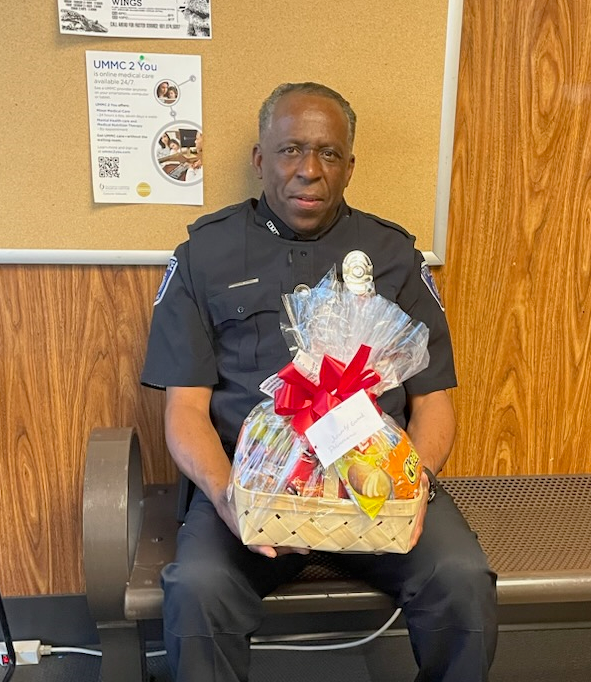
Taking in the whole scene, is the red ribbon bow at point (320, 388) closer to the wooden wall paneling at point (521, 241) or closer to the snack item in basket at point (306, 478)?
the snack item in basket at point (306, 478)

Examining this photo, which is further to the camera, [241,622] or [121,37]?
[121,37]

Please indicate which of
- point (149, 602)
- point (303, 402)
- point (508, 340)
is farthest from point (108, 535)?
point (508, 340)

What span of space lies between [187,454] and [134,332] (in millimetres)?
465

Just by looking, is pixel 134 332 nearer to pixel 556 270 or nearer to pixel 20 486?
pixel 20 486

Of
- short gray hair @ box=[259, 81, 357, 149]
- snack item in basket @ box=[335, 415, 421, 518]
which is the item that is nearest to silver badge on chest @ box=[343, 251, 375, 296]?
short gray hair @ box=[259, 81, 357, 149]

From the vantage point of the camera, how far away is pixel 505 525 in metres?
1.50

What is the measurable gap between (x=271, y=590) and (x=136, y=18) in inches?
49.8

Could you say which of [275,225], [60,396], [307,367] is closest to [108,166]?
[275,225]

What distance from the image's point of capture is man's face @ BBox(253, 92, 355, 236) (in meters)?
1.36

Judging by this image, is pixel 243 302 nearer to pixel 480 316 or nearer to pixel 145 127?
pixel 145 127

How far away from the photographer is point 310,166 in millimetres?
1362

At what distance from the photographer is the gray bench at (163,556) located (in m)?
1.26

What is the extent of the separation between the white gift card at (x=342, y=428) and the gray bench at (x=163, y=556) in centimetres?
37

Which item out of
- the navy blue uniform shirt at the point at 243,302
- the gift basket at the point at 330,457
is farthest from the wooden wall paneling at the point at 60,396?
the gift basket at the point at 330,457
